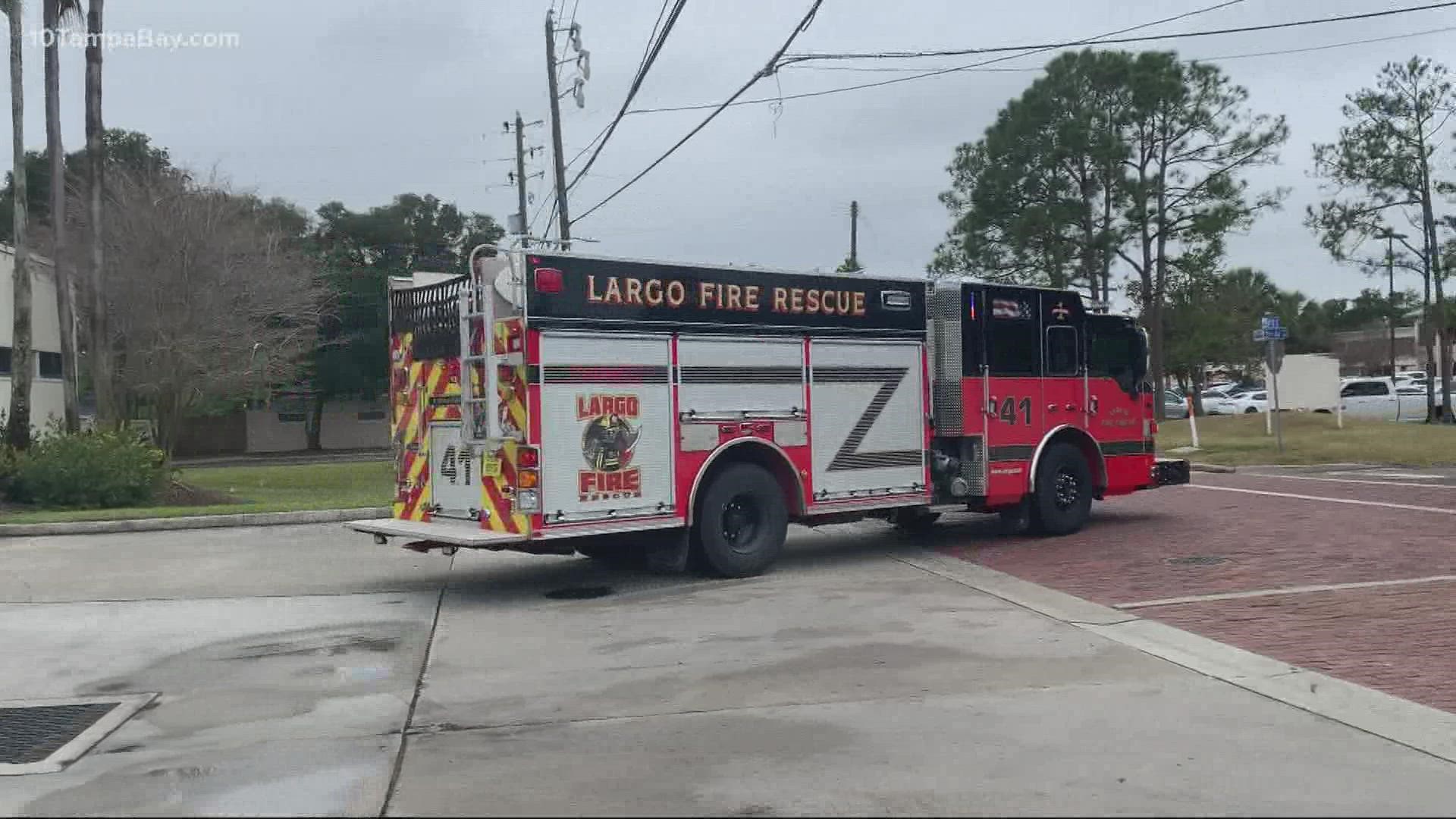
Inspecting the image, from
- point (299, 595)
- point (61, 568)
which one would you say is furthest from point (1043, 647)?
point (61, 568)

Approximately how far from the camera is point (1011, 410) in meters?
13.1

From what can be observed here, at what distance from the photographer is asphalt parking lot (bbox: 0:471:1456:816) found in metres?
5.36

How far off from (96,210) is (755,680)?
20.8 m

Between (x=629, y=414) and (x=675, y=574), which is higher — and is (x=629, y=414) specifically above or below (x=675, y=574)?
above

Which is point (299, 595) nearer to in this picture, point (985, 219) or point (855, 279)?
point (855, 279)

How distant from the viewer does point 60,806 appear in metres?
5.37

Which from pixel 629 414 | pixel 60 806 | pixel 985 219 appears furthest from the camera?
pixel 985 219

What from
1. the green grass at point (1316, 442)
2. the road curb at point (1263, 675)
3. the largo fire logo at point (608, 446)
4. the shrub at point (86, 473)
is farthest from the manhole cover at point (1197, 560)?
the shrub at point (86, 473)

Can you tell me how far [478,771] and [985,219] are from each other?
123ft

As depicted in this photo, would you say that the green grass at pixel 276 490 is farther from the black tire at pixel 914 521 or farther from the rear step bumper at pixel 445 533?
the black tire at pixel 914 521

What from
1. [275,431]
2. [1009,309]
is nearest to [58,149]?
[1009,309]

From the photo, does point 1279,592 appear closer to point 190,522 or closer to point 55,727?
point 55,727

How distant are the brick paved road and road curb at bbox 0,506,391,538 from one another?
7.95m

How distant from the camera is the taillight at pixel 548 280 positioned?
9.93 metres
